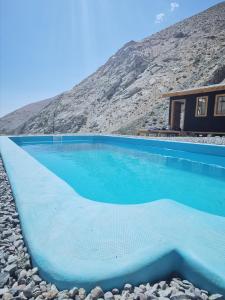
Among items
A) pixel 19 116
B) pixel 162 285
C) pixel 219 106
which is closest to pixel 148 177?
pixel 162 285

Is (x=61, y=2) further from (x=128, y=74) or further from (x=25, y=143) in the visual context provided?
(x=128, y=74)

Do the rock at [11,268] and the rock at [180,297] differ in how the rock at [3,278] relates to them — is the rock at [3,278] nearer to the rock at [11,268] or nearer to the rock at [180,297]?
the rock at [11,268]

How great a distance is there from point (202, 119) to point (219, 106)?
100 cm

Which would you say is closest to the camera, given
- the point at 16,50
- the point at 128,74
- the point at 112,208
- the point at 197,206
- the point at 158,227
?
the point at 158,227

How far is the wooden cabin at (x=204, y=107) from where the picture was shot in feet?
34.2

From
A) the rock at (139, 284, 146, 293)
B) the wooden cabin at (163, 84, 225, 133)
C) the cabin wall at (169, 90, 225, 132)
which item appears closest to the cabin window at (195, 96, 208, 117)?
the wooden cabin at (163, 84, 225, 133)

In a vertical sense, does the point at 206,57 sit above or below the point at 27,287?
above

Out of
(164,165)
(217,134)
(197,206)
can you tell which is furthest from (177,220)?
(217,134)

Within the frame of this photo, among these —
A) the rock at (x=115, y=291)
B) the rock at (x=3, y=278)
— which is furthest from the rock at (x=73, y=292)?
the rock at (x=3, y=278)

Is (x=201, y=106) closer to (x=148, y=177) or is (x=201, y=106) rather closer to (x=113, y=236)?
(x=148, y=177)

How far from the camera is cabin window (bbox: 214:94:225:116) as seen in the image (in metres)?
10.4

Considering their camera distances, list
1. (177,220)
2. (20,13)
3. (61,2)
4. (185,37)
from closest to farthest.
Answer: (177,220) < (20,13) < (61,2) < (185,37)

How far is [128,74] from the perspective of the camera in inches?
1103

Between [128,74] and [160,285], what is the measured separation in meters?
28.3
